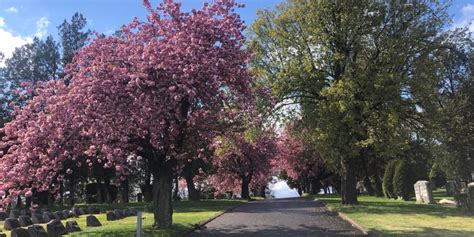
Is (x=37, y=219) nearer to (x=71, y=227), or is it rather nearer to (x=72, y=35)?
(x=71, y=227)

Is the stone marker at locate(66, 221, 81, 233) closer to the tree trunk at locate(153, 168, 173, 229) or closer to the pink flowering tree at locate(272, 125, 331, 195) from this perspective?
the tree trunk at locate(153, 168, 173, 229)

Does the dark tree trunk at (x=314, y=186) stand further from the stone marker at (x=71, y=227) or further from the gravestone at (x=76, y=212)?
the stone marker at (x=71, y=227)

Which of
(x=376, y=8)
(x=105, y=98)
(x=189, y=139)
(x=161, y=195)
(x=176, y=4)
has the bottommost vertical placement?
(x=161, y=195)

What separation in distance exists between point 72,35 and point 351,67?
120 ft

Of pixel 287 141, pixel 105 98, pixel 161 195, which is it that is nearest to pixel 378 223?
pixel 161 195

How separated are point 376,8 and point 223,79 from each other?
11.0m

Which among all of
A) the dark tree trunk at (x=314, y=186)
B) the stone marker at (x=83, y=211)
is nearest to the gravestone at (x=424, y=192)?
the stone marker at (x=83, y=211)

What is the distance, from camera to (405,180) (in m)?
29.9

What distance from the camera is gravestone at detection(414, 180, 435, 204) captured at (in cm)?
2512

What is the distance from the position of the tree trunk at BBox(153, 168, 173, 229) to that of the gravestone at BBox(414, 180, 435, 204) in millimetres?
15040

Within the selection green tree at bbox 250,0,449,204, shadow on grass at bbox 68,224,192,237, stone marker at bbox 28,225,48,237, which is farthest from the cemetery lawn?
stone marker at bbox 28,225,48,237

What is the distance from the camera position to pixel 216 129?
1728cm

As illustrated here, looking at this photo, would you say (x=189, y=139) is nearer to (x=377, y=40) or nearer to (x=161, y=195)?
(x=161, y=195)

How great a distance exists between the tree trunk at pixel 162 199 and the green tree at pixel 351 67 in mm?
8445
